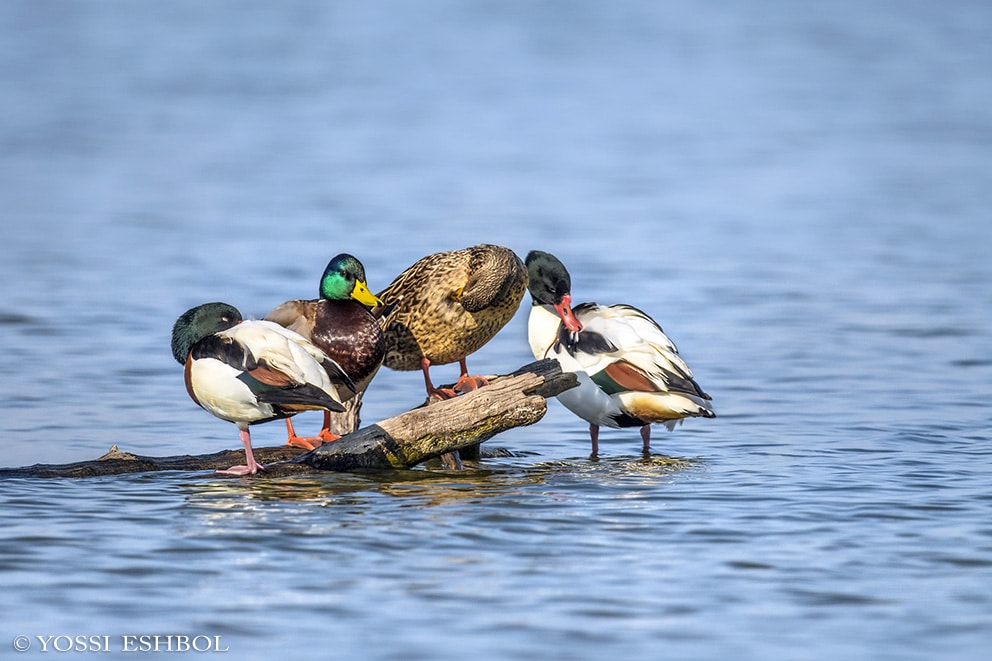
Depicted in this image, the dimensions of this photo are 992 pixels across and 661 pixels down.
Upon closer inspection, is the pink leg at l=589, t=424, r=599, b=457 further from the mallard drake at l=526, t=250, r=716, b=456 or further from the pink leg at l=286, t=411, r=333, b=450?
the pink leg at l=286, t=411, r=333, b=450

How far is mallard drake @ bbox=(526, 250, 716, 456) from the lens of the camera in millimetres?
10172

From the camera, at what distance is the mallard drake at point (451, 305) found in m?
10.2

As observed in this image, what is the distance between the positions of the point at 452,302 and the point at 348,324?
32.6 inches

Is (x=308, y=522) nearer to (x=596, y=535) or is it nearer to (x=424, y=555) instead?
Answer: (x=424, y=555)

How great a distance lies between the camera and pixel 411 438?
365 inches

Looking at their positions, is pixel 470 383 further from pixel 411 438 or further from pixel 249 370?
pixel 249 370

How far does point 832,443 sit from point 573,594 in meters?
4.39

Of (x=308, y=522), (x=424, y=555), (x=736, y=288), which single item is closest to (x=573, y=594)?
(x=424, y=555)

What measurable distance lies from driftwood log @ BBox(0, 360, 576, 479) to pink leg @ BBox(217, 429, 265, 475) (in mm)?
76

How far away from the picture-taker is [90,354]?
545 inches

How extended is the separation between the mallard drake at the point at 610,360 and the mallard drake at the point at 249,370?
5.72 feet
